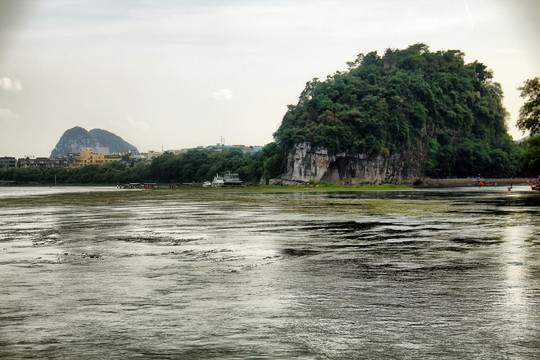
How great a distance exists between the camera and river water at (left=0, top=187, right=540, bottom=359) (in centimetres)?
745

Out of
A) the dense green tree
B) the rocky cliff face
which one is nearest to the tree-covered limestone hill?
the rocky cliff face

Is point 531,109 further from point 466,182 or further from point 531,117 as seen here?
point 466,182

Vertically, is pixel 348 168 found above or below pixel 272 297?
above

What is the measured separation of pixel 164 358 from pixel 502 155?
176 metres

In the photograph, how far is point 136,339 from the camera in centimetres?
777

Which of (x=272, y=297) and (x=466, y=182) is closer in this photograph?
(x=272, y=297)

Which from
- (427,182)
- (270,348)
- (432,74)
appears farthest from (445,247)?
(432,74)

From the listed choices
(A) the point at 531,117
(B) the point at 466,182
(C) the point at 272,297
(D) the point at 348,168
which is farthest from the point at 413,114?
(C) the point at 272,297

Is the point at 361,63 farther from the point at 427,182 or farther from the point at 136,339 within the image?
the point at 136,339

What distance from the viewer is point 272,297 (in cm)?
1052

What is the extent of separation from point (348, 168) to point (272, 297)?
469 ft

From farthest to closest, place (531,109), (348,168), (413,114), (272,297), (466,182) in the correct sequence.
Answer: (413,114)
(466,182)
(348,168)
(531,109)
(272,297)

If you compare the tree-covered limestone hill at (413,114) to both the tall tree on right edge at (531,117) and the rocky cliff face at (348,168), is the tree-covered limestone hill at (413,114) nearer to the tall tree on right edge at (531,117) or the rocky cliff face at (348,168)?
the rocky cliff face at (348,168)

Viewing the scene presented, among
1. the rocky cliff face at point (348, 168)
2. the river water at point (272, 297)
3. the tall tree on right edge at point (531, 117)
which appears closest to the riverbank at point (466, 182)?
the rocky cliff face at point (348, 168)
